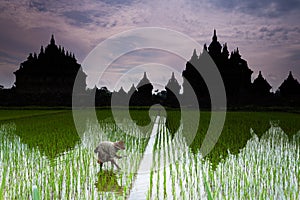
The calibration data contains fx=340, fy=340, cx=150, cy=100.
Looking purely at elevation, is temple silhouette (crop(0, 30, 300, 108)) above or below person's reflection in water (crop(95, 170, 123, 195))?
above

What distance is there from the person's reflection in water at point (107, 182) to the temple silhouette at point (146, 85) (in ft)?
69.2

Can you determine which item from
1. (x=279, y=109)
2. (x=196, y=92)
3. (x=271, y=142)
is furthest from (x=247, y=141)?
A: (x=196, y=92)

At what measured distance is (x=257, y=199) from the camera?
285 centimetres

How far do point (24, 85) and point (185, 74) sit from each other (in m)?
14.3

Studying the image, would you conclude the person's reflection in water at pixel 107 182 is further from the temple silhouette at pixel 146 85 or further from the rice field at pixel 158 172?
the temple silhouette at pixel 146 85

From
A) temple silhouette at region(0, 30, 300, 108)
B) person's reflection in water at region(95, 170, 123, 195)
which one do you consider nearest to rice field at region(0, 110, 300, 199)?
person's reflection in water at region(95, 170, 123, 195)

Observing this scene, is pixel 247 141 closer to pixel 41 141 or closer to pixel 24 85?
pixel 41 141

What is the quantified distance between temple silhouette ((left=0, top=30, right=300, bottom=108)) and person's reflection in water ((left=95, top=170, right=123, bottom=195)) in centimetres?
2110

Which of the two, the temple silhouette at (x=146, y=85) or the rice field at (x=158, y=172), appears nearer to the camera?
the rice field at (x=158, y=172)

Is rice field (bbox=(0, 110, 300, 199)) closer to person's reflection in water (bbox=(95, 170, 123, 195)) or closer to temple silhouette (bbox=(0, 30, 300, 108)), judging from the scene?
person's reflection in water (bbox=(95, 170, 123, 195))

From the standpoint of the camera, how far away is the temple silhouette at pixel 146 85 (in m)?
25.5

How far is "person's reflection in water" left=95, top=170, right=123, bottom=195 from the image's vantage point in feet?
10.2

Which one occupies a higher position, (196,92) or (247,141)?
(196,92)

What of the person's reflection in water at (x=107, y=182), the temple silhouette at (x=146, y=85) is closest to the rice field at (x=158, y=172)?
the person's reflection in water at (x=107, y=182)
